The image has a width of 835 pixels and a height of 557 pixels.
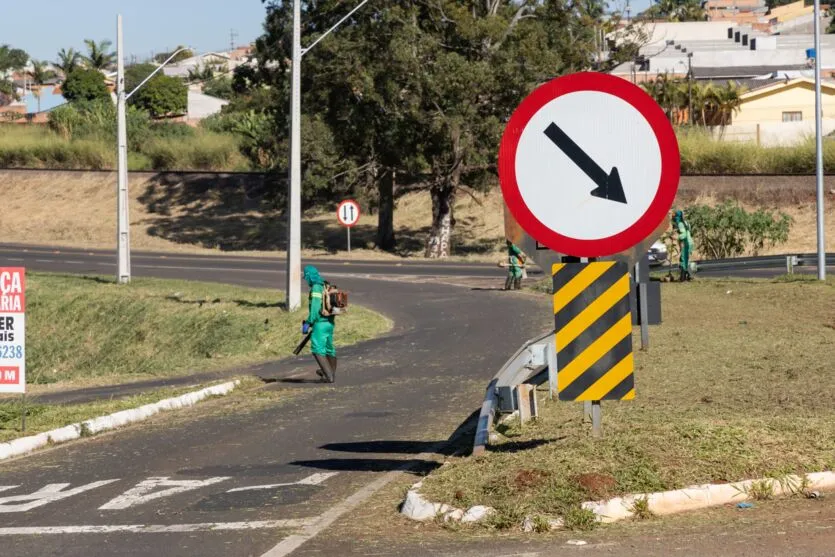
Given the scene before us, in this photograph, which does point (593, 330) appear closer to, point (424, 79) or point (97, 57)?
point (424, 79)

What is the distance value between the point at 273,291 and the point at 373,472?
A: 23.3 m

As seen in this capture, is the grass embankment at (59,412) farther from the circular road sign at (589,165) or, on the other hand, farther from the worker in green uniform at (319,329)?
the circular road sign at (589,165)

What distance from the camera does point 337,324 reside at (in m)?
26.1

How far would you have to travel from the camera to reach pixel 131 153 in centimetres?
7800

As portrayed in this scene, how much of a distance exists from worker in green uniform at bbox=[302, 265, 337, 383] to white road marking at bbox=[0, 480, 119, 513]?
24.4 feet

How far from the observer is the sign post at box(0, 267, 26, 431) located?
1366 cm

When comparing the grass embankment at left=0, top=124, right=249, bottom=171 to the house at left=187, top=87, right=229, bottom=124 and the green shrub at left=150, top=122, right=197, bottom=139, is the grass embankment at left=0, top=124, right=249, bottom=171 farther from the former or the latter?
the house at left=187, top=87, right=229, bottom=124

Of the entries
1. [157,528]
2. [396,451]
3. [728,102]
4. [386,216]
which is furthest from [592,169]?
[728,102]

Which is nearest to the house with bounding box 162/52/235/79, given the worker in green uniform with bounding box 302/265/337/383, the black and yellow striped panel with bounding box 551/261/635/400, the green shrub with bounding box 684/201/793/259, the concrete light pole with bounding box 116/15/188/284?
the green shrub with bounding box 684/201/793/259

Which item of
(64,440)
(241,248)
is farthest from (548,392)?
(241,248)

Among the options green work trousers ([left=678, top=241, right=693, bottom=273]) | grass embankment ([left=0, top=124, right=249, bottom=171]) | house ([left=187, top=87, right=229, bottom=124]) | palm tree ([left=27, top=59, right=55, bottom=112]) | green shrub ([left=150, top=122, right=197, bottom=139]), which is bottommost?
green work trousers ([left=678, top=241, right=693, bottom=273])

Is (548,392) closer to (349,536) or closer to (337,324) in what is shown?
(349,536)

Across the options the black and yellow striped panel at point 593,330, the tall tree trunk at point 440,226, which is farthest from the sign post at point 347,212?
the black and yellow striped panel at point 593,330

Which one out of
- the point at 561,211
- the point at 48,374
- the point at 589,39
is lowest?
the point at 48,374
